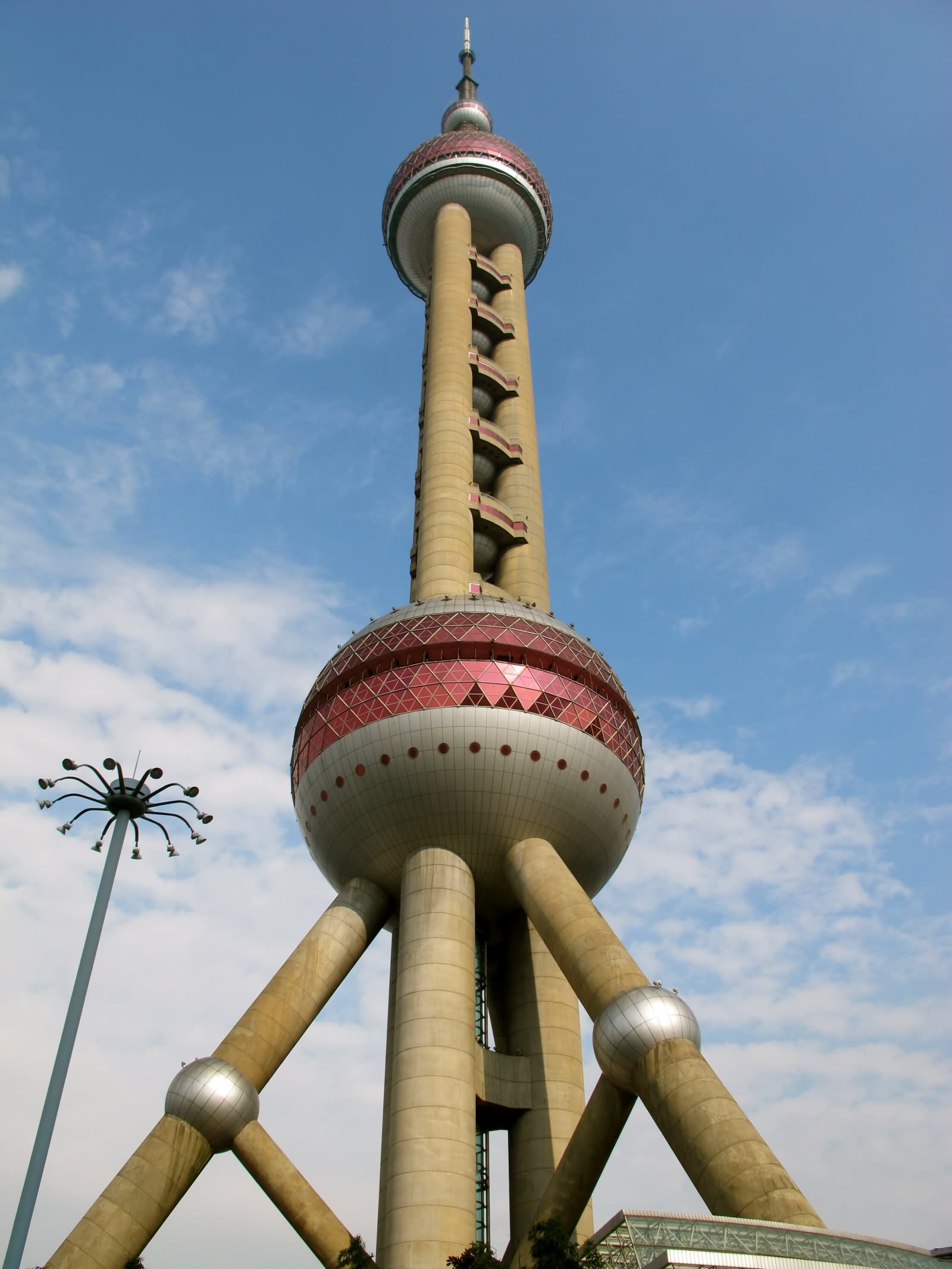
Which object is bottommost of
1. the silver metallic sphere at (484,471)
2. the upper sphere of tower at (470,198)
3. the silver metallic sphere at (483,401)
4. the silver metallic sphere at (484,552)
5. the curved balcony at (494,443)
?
the silver metallic sphere at (484,552)

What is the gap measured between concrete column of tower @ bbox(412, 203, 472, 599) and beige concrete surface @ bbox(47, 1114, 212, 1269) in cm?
2417

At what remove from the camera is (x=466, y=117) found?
80188mm

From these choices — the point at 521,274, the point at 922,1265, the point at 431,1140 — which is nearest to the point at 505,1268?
the point at 431,1140

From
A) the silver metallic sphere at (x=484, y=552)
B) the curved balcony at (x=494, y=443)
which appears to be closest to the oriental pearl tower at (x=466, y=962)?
the silver metallic sphere at (x=484, y=552)

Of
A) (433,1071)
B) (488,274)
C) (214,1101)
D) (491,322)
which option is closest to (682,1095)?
(433,1071)

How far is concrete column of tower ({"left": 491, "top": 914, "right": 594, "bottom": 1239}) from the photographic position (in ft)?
127

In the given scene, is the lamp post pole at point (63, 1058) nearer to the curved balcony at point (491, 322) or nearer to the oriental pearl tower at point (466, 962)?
the oriental pearl tower at point (466, 962)

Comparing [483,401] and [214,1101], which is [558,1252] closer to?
[214,1101]

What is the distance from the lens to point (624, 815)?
43.2 m

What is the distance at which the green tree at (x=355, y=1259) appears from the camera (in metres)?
28.6

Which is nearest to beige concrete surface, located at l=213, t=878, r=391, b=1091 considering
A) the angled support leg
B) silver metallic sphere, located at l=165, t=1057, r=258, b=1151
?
the angled support leg

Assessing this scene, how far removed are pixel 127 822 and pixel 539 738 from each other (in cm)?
1656

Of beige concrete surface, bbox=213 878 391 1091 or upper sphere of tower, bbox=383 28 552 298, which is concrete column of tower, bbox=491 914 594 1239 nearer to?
beige concrete surface, bbox=213 878 391 1091

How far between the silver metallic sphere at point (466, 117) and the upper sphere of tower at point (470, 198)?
22.5 ft
